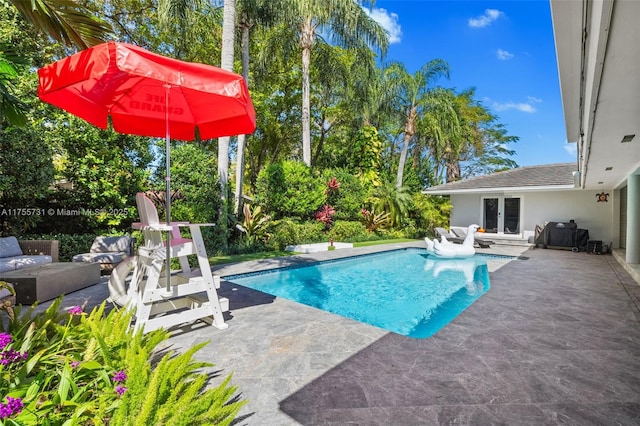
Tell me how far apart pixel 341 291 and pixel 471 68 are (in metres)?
31.0

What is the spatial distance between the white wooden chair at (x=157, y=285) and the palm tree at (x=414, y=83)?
1750cm

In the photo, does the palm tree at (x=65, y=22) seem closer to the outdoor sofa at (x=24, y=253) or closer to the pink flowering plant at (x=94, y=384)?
the pink flowering plant at (x=94, y=384)

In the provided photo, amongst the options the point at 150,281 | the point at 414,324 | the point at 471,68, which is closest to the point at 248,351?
the point at 150,281

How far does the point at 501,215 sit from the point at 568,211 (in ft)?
10.2

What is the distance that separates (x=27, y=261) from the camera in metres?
6.30

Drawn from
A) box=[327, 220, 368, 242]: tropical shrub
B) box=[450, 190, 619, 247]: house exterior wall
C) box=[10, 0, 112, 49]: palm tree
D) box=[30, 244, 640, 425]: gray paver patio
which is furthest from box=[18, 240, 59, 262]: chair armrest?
box=[450, 190, 619, 247]: house exterior wall

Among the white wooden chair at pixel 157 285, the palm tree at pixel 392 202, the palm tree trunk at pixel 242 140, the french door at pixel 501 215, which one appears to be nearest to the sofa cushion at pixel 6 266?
the white wooden chair at pixel 157 285

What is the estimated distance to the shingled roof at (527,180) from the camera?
1585 centimetres

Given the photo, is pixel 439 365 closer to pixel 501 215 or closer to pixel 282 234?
pixel 282 234

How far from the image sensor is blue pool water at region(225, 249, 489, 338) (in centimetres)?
613

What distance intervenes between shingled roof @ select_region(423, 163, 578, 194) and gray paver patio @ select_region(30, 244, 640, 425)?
1217 centimetres

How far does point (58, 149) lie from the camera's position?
838 cm

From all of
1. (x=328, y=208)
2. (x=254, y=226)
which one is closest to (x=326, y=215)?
(x=328, y=208)

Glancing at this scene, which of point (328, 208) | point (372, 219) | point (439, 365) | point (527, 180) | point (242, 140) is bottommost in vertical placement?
point (439, 365)
